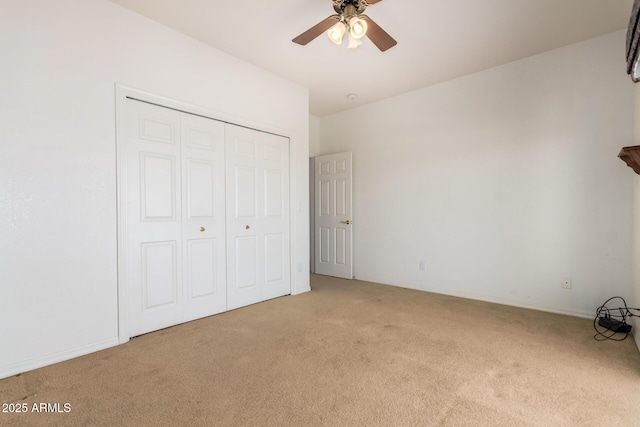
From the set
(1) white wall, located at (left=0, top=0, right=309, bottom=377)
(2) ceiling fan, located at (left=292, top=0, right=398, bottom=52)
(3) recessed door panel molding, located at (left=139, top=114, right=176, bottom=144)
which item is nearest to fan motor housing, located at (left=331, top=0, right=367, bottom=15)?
(2) ceiling fan, located at (left=292, top=0, right=398, bottom=52)

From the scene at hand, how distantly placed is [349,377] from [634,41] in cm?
268

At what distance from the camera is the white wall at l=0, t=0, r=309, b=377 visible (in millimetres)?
2074

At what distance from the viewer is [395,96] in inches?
178

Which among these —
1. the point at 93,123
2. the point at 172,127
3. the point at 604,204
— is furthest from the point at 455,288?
the point at 93,123

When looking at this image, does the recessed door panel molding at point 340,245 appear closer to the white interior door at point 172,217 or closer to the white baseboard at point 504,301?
the white baseboard at point 504,301

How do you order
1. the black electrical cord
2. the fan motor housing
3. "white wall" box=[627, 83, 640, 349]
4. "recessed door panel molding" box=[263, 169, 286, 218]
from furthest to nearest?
"recessed door panel molding" box=[263, 169, 286, 218]
the black electrical cord
"white wall" box=[627, 83, 640, 349]
the fan motor housing

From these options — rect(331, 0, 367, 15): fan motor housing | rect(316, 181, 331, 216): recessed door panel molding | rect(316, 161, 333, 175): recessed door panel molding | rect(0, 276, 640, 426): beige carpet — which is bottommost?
rect(0, 276, 640, 426): beige carpet

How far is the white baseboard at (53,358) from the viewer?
205 cm

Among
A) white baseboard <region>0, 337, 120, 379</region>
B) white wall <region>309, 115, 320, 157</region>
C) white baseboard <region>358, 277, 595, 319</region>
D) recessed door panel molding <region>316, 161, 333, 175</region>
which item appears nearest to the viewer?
white baseboard <region>0, 337, 120, 379</region>

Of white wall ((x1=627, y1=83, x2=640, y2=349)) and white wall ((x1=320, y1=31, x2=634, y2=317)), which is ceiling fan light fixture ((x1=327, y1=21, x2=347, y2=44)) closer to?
white wall ((x1=320, y1=31, x2=634, y2=317))

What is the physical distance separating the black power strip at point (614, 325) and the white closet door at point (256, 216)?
127 inches

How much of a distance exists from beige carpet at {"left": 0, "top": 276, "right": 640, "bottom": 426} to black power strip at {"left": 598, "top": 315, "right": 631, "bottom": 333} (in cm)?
16

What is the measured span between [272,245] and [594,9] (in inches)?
150

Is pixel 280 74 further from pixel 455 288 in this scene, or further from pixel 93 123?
pixel 455 288
